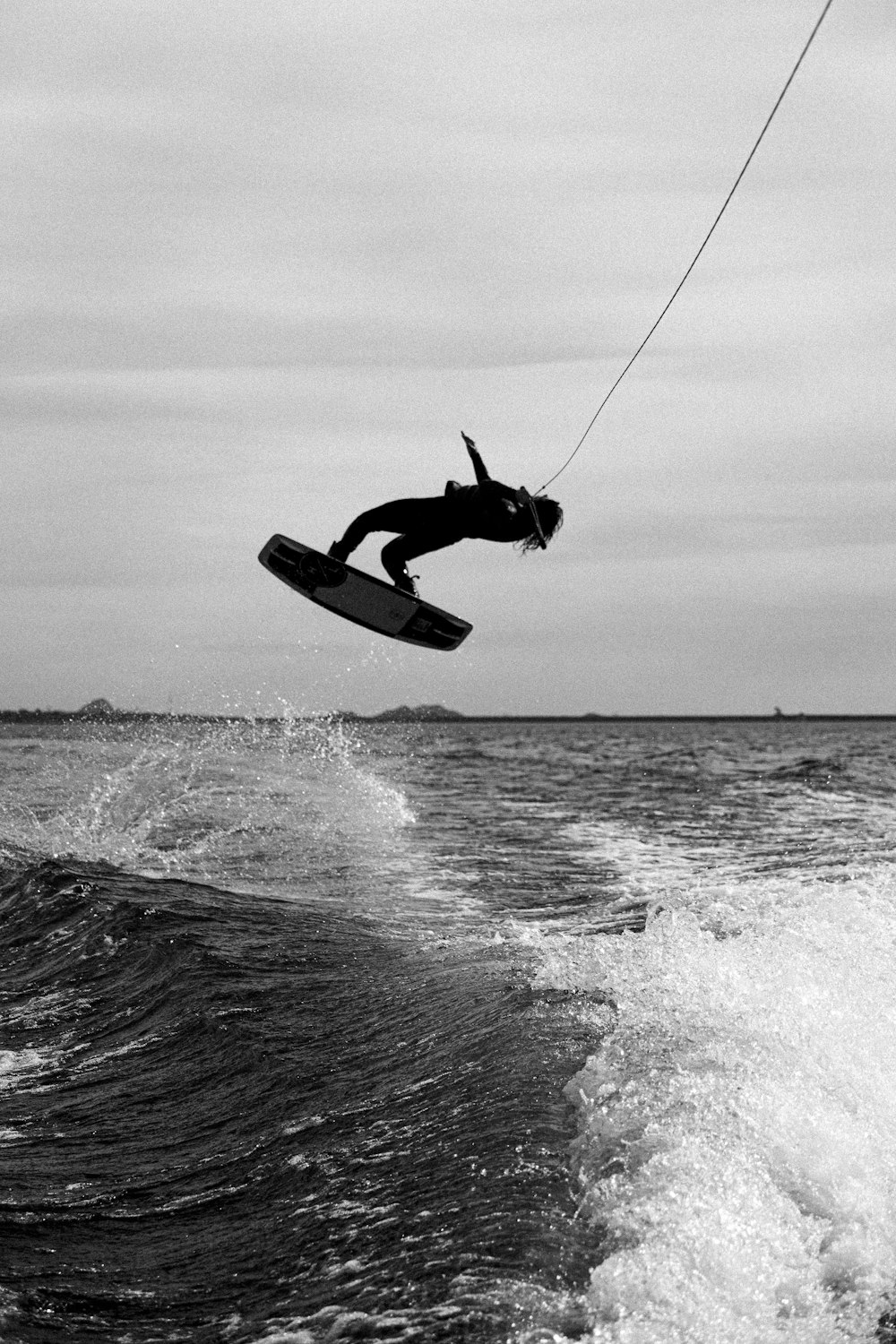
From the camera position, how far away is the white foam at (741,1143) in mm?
4844

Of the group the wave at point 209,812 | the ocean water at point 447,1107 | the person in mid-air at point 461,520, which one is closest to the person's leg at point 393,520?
the person in mid-air at point 461,520

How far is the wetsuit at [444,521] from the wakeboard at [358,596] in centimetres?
29

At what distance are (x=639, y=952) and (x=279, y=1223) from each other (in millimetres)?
4754

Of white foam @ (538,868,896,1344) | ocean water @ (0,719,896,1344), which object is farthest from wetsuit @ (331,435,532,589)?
white foam @ (538,868,896,1344)

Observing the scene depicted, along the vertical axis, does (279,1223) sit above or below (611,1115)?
below

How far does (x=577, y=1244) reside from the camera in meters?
5.17

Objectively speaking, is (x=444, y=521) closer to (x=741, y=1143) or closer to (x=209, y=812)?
(x=741, y=1143)

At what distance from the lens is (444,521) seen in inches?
498

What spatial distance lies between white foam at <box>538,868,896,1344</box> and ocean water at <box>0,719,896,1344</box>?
2cm

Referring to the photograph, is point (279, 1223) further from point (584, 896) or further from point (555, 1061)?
point (584, 896)

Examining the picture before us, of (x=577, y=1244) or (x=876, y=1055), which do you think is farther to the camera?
(x=876, y=1055)

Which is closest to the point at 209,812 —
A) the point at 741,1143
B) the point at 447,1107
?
the point at 447,1107

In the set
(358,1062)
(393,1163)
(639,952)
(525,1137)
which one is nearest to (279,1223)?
(393,1163)

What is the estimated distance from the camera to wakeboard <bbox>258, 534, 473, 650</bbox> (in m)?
14.0
